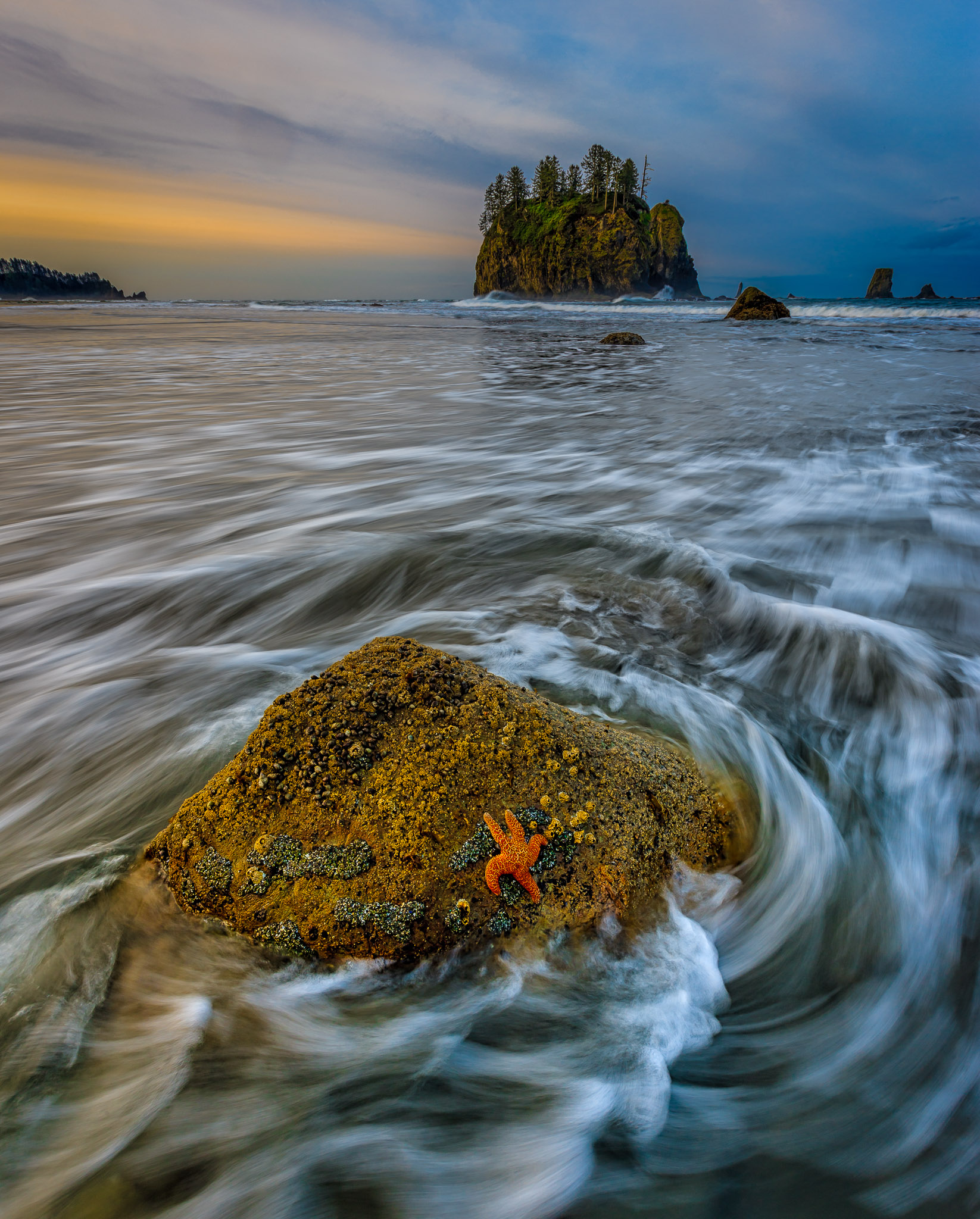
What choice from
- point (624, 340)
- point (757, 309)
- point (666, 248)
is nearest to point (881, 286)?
point (666, 248)

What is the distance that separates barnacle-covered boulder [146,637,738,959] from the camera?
1652 millimetres

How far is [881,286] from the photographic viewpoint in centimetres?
7381

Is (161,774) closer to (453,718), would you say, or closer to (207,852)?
(207,852)

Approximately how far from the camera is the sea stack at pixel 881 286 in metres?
71.6

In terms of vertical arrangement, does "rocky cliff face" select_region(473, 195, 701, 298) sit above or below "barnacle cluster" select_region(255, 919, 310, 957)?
above

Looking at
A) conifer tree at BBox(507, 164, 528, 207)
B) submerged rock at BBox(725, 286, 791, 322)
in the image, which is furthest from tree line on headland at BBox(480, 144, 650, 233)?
submerged rock at BBox(725, 286, 791, 322)

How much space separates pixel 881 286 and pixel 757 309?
169 feet

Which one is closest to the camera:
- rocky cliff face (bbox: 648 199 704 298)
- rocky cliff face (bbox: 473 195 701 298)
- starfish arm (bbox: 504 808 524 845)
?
starfish arm (bbox: 504 808 524 845)

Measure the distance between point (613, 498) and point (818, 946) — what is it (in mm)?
4592

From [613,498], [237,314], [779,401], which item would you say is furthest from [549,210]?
[613,498]

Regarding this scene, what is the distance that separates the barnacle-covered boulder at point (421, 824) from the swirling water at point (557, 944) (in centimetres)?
10

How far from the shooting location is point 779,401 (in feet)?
35.9

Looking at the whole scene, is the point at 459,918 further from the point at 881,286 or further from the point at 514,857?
the point at 881,286

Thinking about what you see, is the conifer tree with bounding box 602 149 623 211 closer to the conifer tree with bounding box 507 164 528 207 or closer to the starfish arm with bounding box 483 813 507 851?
the conifer tree with bounding box 507 164 528 207
